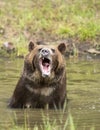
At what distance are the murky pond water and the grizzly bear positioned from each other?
187 mm

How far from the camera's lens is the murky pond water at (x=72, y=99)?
31.0ft

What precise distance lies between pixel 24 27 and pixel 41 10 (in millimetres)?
1589

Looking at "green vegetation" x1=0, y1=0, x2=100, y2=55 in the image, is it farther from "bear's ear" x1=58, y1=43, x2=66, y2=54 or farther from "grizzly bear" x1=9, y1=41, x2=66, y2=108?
"grizzly bear" x1=9, y1=41, x2=66, y2=108

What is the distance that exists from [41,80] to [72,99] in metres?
1.50

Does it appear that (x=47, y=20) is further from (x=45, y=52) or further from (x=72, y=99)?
(x=45, y=52)

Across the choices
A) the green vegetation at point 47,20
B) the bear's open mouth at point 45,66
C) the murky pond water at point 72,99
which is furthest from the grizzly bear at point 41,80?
the green vegetation at point 47,20

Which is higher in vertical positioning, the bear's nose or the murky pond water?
the bear's nose

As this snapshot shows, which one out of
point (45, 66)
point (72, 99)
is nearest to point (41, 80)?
point (45, 66)

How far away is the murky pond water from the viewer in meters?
9.45

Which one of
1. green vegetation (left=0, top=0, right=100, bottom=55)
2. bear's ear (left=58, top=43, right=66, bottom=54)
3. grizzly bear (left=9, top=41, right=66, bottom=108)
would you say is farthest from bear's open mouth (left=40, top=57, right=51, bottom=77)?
green vegetation (left=0, top=0, right=100, bottom=55)

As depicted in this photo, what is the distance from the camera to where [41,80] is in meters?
10.4

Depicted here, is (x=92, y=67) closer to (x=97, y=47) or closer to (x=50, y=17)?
(x=97, y=47)

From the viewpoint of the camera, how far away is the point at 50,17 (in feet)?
68.2

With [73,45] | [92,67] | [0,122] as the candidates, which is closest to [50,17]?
[73,45]
